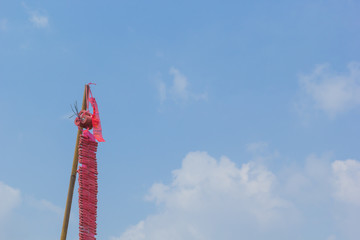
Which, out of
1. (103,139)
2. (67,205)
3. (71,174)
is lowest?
(67,205)

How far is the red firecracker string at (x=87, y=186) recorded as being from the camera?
16.4m

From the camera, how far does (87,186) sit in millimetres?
16812

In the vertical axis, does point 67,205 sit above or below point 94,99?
below

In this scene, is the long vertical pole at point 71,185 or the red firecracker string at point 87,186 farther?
the red firecracker string at point 87,186

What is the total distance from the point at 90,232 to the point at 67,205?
48.6 inches

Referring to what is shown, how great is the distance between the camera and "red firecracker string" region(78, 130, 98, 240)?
16.4m

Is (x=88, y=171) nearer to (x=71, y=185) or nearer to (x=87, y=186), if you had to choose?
(x=87, y=186)

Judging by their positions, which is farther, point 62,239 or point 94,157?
point 94,157

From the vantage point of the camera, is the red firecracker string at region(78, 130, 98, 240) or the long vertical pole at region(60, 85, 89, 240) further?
the red firecracker string at region(78, 130, 98, 240)

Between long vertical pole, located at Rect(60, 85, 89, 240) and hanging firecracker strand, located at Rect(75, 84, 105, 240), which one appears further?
hanging firecracker strand, located at Rect(75, 84, 105, 240)

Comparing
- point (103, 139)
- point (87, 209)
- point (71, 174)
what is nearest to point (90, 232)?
point (87, 209)

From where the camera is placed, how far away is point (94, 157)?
1722 cm

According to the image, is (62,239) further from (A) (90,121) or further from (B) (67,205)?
(A) (90,121)

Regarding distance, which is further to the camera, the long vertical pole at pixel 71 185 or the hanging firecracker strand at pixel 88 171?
the hanging firecracker strand at pixel 88 171
